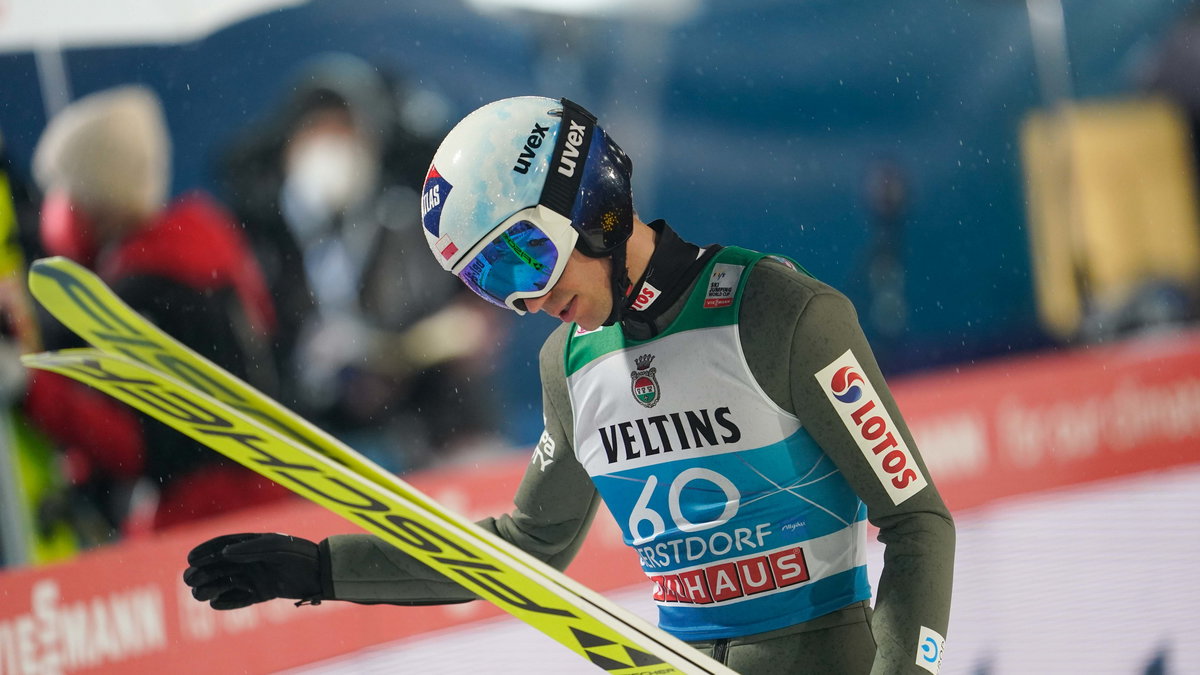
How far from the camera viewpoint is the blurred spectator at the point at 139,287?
398 centimetres

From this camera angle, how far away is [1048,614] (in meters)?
3.91

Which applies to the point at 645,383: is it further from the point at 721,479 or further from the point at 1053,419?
the point at 1053,419

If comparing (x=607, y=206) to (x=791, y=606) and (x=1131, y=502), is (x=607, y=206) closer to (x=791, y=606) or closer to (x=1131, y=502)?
(x=791, y=606)

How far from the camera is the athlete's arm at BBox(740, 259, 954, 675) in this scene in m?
1.67

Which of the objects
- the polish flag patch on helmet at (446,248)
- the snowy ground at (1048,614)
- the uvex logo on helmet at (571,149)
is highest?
the uvex logo on helmet at (571,149)

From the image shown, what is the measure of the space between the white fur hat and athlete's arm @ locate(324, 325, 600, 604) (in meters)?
2.49

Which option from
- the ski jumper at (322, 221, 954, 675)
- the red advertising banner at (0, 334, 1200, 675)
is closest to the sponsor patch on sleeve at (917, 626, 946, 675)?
the ski jumper at (322, 221, 954, 675)

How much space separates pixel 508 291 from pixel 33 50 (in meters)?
2.87

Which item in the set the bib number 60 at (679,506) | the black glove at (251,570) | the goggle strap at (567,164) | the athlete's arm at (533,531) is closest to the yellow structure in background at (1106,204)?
the athlete's arm at (533,531)

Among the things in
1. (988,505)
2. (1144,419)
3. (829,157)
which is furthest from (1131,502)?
(829,157)

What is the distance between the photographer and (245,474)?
4.34 m

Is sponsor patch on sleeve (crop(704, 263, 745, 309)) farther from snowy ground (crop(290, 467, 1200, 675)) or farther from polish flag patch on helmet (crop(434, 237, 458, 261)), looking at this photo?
snowy ground (crop(290, 467, 1200, 675))

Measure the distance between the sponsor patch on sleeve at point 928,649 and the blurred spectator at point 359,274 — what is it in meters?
3.28

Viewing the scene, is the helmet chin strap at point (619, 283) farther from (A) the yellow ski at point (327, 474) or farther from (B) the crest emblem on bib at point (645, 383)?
(A) the yellow ski at point (327, 474)
